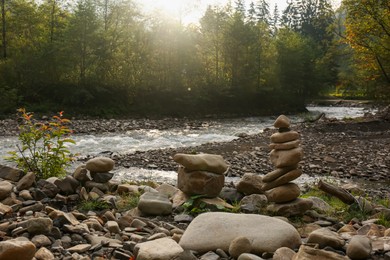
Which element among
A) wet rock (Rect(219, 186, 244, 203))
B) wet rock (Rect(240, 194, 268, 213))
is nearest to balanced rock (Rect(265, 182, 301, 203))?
wet rock (Rect(240, 194, 268, 213))

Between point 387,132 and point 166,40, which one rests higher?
point 166,40

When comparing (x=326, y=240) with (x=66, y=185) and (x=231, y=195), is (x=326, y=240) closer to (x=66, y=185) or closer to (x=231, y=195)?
(x=231, y=195)

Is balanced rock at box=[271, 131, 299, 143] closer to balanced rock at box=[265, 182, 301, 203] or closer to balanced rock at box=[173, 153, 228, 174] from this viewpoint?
balanced rock at box=[265, 182, 301, 203]

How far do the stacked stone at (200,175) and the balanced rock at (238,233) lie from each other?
189 centimetres

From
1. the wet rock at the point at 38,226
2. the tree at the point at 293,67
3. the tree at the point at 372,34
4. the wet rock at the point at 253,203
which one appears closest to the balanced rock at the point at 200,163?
the wet rock at the point at 253,203

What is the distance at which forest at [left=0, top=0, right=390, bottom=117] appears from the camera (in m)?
29.7

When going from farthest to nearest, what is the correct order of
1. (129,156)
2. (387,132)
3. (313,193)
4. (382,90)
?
(382,90)
(387,132)
(129,156)
(313,193)

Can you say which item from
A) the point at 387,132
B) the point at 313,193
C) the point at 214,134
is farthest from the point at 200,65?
the point at 313,193

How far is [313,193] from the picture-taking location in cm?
852

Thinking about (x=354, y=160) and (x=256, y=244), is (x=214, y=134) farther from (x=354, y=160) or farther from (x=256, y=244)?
(x=256, y=244)

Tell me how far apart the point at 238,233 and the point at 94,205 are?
2886 mm

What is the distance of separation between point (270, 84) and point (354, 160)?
109ft

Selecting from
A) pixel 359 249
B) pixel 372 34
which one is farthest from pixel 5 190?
pixel 372 34

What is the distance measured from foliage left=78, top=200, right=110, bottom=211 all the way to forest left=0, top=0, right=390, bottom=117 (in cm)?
2526
